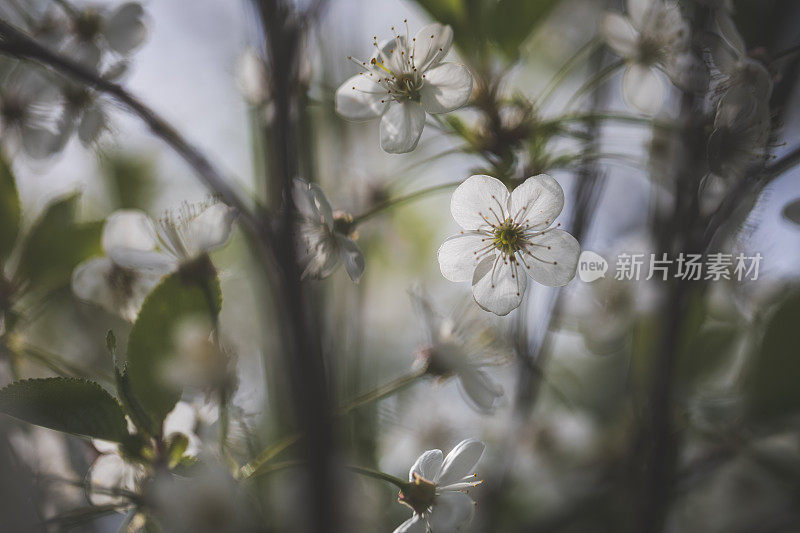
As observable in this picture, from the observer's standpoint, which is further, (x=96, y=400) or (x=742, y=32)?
(x=742, y=32)

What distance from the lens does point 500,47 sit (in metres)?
0.67

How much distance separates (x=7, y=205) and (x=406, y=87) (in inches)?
18.6

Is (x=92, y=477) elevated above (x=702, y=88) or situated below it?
below

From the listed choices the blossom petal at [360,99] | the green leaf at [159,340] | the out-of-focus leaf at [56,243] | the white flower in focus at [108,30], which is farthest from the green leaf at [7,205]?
the blossom petal at [360,99]

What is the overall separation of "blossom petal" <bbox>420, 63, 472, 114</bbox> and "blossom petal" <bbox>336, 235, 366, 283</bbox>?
0.16 metres

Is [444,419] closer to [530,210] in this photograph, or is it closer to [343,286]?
[343,286]

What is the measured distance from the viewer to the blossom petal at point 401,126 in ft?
1.91

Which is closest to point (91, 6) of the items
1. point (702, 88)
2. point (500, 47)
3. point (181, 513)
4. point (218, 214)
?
point (218, 214)

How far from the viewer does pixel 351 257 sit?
61 centimetres

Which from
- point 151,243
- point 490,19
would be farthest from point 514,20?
point 151,243

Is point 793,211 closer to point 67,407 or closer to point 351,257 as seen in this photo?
point 351,257

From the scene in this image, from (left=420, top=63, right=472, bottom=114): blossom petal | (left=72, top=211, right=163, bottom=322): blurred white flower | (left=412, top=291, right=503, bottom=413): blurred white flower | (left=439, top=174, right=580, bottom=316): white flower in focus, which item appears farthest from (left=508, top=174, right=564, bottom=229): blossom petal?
(left=72, top=211, right=163, bottom=322): blurred white flower

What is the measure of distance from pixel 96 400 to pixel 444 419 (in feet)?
3.11

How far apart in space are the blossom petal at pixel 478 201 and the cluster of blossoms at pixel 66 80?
46cm
